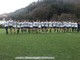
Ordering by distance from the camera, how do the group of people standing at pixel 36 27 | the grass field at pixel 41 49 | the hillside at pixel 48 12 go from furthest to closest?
1. the hillside at pixel 48 12
2. the group of people standing at pixel 36 27
3. the grass field at pixel 41 49

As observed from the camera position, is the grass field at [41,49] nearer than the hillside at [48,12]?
Yes

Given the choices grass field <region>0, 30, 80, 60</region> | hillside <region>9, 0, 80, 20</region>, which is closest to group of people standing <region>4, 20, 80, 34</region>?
grass field <region>0, 30, 80, 60</region>

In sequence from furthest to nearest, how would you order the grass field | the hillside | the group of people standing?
the hillside
the group of people standing
the grass field

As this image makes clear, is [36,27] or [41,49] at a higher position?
[41,49]

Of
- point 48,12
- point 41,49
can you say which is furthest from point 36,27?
point 48,12

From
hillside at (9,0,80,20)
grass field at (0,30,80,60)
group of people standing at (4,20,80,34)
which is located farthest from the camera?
hillside at (9,0,80,20)

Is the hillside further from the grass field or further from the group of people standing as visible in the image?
the grass field

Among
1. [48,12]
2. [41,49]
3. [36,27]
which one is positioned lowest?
[36,27]

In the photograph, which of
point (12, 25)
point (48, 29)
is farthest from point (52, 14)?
point (12, 25)

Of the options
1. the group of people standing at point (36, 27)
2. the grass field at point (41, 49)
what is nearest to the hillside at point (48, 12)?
the group of people standing at point (36, 27)

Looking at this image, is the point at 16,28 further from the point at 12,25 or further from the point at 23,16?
the point at 23,16

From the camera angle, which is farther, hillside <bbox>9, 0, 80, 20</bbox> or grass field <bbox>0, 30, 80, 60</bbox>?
hillside <bbox>9, 0, 80, 20</bbox>

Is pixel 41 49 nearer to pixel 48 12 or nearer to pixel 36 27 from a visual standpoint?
pixel 36 27

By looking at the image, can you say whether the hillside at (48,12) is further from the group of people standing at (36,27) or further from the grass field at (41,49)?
the grass field at (41,49)
